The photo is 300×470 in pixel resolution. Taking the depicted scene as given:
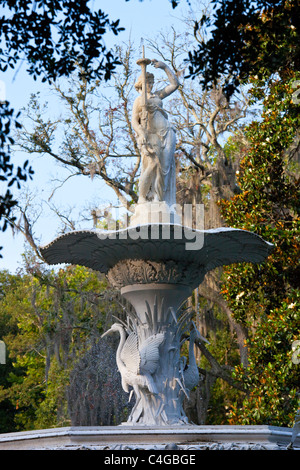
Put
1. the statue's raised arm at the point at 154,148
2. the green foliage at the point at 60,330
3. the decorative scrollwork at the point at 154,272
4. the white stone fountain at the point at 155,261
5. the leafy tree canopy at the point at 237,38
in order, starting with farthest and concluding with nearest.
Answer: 1. the green foliage at the point at 60,330
2. the statue's raised arm at the point at 154,148
3. the decorative scrollwork at the point at 154,272
4. the white stone fountain at the point at 155,261
5. the leafy tree canopy at the point at 237,38

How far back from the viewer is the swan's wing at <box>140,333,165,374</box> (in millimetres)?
10086

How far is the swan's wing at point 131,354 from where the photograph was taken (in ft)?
33.2

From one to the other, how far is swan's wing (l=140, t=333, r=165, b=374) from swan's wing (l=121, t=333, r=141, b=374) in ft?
0.22

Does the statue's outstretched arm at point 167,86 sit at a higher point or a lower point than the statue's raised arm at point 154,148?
higher

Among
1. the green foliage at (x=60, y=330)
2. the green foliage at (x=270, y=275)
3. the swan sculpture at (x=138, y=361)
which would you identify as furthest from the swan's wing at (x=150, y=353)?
the green foliage at (x=60, y=330)

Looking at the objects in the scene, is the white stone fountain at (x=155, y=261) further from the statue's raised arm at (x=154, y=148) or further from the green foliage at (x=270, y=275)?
the green foliage at (x=270, y=275)

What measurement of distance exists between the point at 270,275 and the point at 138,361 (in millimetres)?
5285

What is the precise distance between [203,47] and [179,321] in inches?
227

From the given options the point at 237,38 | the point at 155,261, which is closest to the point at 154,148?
the point at 155,261

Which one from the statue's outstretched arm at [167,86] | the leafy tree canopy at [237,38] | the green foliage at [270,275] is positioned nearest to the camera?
the leafy tree canopy at [237,38]

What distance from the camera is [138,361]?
10102mm

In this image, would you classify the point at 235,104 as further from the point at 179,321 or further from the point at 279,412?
the point at 179,321

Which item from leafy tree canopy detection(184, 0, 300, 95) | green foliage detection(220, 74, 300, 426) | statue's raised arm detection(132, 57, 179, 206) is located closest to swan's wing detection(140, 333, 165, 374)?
statue's raised arm detection(132, 57, 179, 206)
